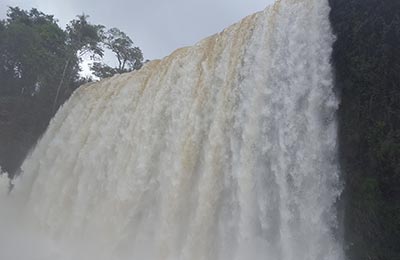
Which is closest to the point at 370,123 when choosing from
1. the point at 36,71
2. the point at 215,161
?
the point at 215,161

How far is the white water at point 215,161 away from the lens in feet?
26.3

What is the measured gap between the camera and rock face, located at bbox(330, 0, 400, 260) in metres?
7.33

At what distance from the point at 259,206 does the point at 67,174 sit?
23.9ft

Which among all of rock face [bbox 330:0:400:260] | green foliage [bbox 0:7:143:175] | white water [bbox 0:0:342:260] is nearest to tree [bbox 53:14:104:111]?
green foliage [bbox 0:7:143:175]

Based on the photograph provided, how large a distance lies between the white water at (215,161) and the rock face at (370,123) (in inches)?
9.5

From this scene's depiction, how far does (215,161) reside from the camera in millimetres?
9266

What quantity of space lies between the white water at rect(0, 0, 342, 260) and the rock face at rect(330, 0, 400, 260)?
24cm

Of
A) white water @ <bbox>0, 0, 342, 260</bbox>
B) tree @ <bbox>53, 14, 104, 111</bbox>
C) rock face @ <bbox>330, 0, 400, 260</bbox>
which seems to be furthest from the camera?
tree @ <bbox>53, 14, 104, 111</bbox>

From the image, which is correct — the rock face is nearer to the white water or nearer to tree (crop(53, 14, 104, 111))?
the white water

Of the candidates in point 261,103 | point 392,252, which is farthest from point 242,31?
point 392,252

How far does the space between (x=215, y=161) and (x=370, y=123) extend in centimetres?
296

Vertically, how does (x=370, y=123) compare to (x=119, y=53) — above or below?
below

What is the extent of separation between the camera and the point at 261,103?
356 inches

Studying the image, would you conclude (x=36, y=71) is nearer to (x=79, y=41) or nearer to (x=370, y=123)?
(x=79, y=41)
